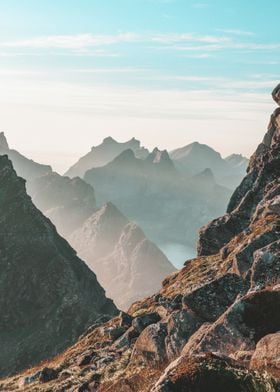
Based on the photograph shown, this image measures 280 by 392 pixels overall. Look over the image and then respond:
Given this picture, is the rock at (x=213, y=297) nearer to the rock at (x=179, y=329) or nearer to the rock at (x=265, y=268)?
the rock at (x=179, y=329)

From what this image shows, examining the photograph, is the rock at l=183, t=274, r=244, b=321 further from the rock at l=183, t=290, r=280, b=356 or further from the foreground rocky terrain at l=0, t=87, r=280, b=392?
the rock at l=183, t=290, r=280, b=356

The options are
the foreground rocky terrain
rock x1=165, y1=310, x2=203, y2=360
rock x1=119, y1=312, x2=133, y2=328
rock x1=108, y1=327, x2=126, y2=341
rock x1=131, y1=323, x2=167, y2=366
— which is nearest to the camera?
the foreground rocky terrain

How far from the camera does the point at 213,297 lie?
88.7ft

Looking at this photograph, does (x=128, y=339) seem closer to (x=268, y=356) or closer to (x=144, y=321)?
(x=144, y=321)

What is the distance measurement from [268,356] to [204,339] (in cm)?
680

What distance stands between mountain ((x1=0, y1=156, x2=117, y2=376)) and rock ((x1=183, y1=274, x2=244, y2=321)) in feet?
249

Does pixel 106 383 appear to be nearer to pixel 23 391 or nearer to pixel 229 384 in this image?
pixel 23 391

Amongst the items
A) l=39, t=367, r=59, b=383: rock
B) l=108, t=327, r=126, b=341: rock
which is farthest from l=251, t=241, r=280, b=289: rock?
l=39, t=367, r=59, b=383: rock

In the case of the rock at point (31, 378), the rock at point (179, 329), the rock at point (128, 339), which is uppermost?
the rock at point (31, 378)

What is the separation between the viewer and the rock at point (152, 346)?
2431cm

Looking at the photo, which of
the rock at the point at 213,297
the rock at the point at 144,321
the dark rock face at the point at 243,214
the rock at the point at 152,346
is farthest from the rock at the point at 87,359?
the dark rock face at the point at 243,214

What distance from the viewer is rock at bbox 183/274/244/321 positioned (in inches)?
1036

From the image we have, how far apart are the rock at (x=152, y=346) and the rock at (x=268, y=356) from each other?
10285 mm

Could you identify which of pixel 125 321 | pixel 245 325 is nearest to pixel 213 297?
pixel 245 325
